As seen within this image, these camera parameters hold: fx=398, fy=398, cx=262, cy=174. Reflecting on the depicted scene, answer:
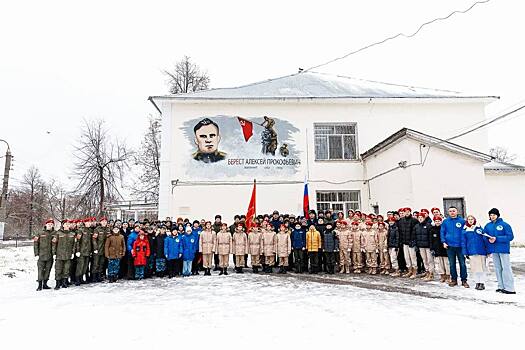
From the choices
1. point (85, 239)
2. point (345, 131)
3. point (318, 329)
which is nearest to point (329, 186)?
point (345, 131)

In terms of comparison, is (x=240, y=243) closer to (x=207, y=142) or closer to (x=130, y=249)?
(x=130, y=249)

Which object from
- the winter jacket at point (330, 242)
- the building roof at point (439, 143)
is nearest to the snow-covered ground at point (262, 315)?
the winter jacket at point (330, 242)

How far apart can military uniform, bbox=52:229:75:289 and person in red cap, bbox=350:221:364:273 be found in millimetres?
7508

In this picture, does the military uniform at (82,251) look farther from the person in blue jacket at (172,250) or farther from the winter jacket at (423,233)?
the winter jacket at (423,233)

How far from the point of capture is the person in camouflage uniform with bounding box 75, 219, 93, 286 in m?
10.3

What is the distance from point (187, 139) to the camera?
17625 mm

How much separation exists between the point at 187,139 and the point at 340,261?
9225 mm

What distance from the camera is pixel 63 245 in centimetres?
1005

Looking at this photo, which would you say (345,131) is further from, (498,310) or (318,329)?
(318,329)

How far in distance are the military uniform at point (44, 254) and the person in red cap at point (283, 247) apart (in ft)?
19.5

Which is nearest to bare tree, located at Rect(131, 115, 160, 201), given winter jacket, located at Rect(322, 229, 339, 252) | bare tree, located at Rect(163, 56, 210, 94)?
bare tree, located at Rect(163, 56, 210, 94)

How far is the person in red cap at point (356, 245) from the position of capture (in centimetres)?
1123

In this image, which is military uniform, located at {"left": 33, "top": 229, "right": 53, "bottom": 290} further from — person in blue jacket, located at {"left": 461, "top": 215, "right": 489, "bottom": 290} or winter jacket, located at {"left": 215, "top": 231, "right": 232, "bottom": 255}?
person in blue jacket, located at {"left": 461, "top": 215, "right": 489, "bottom": 290}

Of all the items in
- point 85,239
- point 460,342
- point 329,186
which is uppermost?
point 329,186
